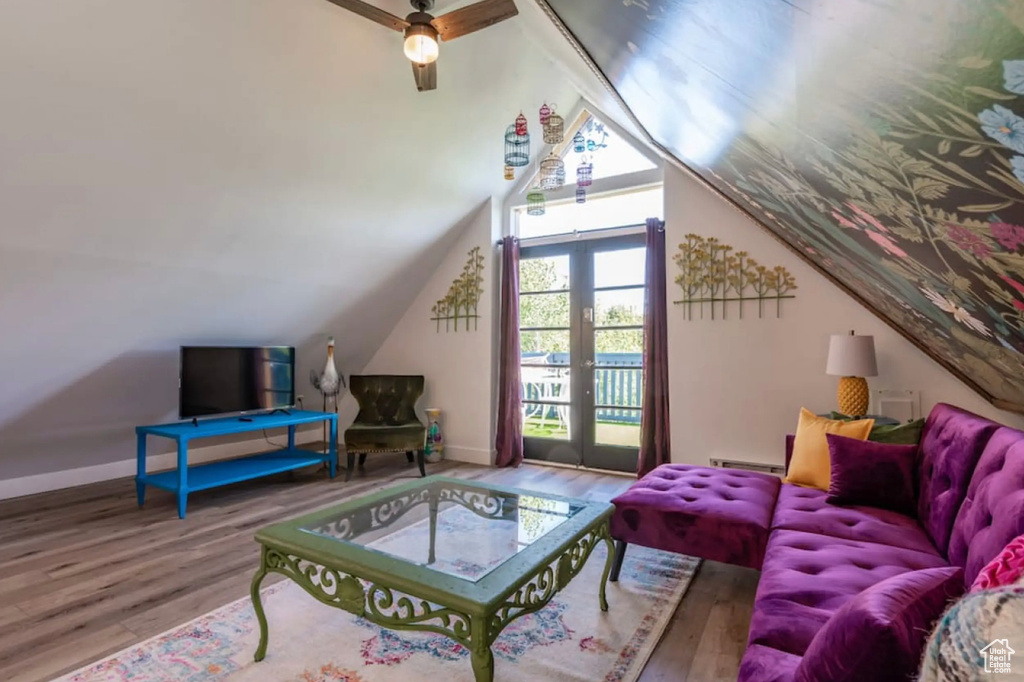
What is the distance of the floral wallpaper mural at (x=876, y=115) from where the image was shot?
59 centimetres

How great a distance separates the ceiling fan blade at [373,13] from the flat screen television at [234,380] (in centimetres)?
287

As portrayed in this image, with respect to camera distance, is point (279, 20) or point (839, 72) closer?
point (839, 72)

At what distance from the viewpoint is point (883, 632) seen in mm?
720

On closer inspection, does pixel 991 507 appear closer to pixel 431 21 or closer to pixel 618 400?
pixel 431 21

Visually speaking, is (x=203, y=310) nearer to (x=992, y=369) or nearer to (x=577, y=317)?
(x=577, y=317)

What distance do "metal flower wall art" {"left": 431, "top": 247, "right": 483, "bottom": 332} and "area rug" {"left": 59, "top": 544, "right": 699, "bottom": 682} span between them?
3.16 m

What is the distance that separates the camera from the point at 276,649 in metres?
1.88

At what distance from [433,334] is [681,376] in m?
2.59

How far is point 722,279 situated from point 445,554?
300 centimetres

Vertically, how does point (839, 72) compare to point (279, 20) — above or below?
below

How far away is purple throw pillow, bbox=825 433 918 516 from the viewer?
220 centimetres

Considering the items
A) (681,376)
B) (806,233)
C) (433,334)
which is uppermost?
(806,233)

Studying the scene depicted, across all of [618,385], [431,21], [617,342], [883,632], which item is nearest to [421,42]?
[431,21]

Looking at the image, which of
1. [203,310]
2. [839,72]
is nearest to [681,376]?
[839,72]
